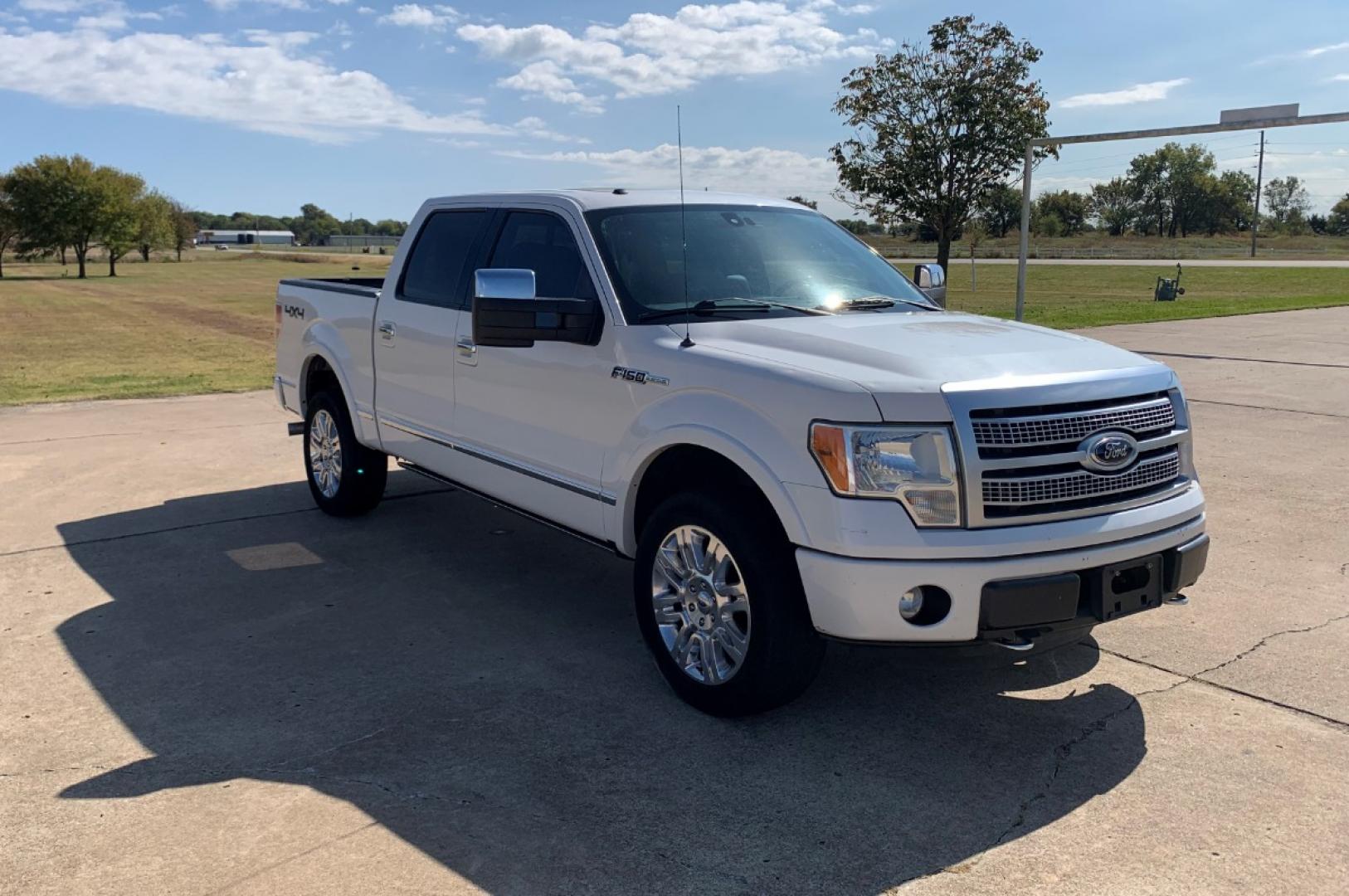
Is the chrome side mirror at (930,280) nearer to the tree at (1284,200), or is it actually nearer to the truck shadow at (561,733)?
the truck shadow at (561,733)

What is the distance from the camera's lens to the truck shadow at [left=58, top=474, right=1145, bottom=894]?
11.2ft

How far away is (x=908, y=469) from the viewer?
373cm

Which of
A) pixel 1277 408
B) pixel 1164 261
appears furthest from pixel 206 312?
pixel 1164 261

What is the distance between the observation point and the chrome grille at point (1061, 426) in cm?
376

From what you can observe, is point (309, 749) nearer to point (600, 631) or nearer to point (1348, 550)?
point (600, 631)

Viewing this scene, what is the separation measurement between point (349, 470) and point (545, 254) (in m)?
2.45

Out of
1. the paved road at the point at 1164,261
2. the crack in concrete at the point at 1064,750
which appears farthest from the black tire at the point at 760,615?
the paved road at the point at 1164,261

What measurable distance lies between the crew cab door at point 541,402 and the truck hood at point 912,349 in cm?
64

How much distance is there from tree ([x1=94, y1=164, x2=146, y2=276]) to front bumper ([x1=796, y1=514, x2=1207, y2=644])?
74.0 m

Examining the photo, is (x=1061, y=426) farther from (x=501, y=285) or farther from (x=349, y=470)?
(x=349, y=470)

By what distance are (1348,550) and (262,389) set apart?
10844mm

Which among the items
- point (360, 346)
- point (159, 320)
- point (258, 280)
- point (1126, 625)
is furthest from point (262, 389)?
point (258, 280)

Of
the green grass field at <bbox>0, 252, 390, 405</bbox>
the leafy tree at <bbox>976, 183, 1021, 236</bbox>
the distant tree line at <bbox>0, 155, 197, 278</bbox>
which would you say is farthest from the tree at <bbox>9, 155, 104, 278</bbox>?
the leafy tree at <bbox>976, 183, 1021, 236</bbox>

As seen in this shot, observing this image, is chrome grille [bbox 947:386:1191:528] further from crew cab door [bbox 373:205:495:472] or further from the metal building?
the metal building
